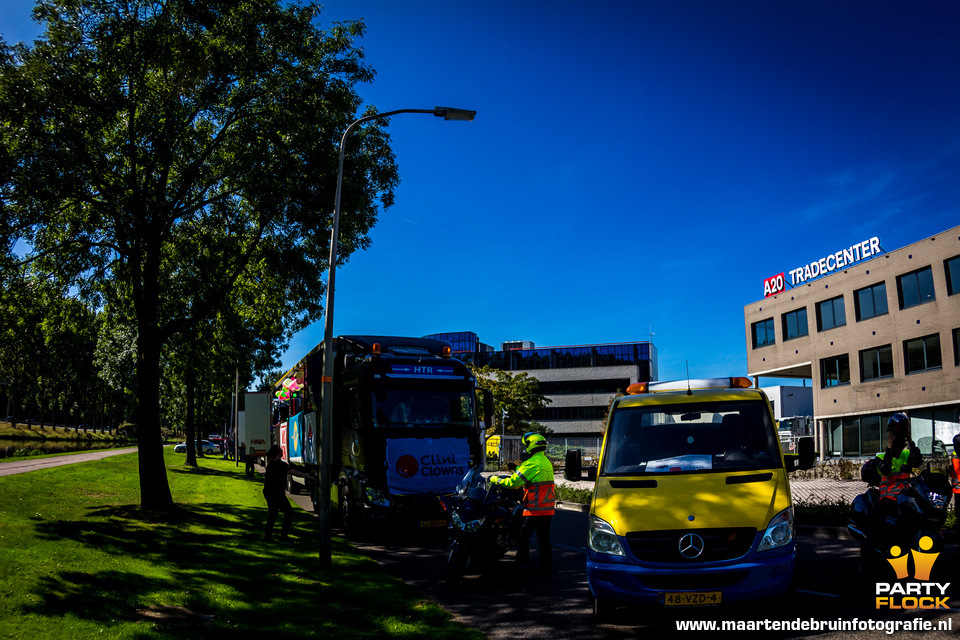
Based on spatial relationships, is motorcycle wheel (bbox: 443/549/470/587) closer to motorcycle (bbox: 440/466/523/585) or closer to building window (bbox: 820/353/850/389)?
motorcycle (bbox: 440/466/523/585)

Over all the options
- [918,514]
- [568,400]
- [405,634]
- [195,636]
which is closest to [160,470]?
[195,636]

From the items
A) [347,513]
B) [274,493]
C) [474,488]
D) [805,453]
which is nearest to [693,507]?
[805,453]

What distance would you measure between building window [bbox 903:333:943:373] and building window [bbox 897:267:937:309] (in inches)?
68.4

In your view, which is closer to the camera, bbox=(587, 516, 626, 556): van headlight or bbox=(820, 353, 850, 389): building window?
bbox=(587, 516, 626, 556): van headlight

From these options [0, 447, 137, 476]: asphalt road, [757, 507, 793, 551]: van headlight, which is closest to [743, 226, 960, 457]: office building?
[757, 507, 793, 551]: van headlight

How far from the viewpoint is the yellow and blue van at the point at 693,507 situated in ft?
17.8

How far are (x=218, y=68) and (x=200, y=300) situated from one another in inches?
224

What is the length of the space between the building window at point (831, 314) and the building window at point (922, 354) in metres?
4.65

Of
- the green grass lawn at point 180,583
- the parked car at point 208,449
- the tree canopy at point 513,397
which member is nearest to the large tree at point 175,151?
the green grass lawn at point 180,583

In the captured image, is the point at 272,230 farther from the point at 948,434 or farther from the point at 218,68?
the point at 948,434

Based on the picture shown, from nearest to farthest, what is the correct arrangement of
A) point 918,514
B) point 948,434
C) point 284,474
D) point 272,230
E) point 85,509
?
point 918,514 → point 284,474 → point 85,509 → point 272,230 → point 948,434

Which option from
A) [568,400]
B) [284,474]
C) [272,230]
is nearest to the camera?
[284,474]

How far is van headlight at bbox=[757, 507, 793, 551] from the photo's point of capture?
5.48 m

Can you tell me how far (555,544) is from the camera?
11.9 m
